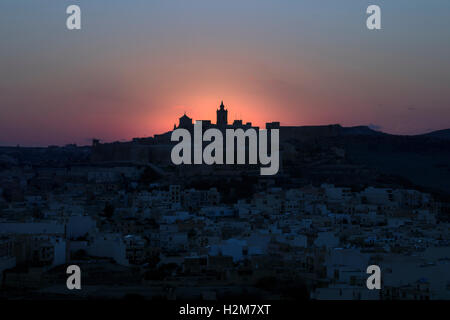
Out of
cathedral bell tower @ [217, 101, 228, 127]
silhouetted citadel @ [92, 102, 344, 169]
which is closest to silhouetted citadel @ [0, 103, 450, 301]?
silhouetted citadel @ [92, 102, 344, 169]

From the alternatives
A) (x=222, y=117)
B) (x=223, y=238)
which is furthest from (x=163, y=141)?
(x=223, y=238)

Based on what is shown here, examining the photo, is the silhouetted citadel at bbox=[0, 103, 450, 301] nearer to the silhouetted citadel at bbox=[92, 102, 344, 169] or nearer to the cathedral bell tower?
the silhouetted citadel at bbox=[92, 102, 344, 169]

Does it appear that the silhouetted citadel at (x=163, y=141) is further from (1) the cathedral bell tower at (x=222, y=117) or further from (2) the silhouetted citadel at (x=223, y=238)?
(2) the silhouetted citadel at (x=223, y=238)

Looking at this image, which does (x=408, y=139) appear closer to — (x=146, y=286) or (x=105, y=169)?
(x=105, y=169)

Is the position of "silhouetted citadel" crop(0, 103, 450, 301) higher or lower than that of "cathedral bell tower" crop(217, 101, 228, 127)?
lower

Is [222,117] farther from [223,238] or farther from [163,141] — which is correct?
[223,238]

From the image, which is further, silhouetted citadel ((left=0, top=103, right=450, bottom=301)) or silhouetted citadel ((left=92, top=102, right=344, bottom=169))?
silhouetted citadel ((left=92, top=102, right=344, bottom=169))

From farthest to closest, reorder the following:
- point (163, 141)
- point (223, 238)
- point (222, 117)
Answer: point (163, 141), point (222, 117), point (223, 238)
